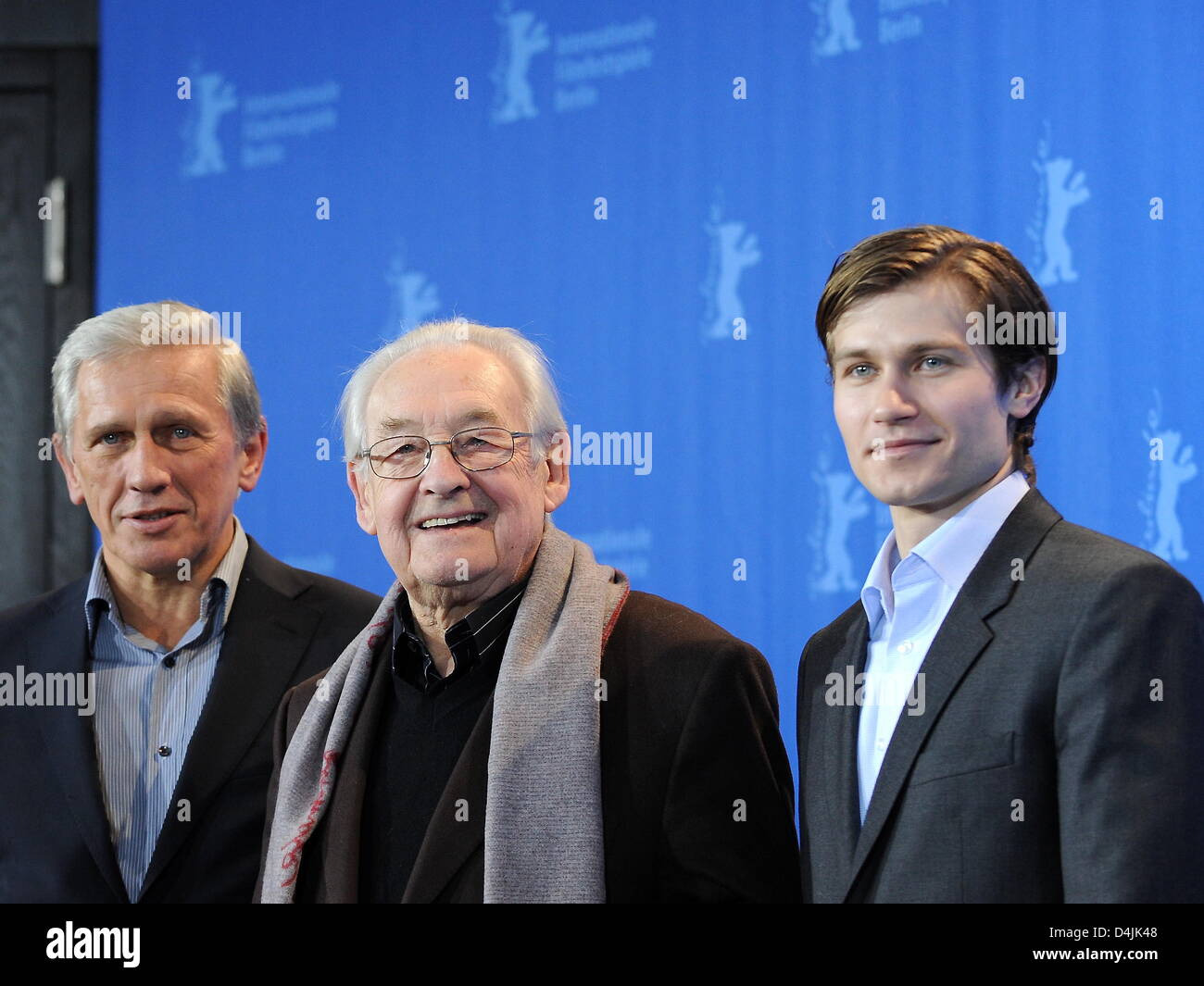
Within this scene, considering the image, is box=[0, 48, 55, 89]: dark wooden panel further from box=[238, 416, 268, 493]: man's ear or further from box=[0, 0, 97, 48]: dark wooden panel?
box=[238, 416, 268, 493]: man's ear

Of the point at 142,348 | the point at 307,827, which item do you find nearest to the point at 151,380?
the point at 142,348

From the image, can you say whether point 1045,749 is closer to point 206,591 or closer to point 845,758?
point 845,758

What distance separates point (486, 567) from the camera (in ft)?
7.08

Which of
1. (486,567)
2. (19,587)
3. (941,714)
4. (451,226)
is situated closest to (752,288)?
(451,226)

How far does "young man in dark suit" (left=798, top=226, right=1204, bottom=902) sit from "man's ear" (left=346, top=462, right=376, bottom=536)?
79cm

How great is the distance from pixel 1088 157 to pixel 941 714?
6.01ft

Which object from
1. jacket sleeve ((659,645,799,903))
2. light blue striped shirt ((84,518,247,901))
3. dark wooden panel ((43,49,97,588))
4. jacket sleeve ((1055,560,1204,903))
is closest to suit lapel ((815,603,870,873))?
jacket sleeve ((659,645,799,903))

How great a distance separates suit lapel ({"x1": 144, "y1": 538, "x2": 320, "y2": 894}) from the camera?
93.2 inches

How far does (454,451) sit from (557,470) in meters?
0.24

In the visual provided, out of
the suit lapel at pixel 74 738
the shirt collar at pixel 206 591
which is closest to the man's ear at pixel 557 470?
the shirt collar at pixel 206 591

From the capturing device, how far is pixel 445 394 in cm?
219

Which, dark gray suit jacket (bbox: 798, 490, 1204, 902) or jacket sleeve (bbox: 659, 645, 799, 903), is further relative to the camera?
jacket sleeve (bbox: 659, 645, 799, 903)

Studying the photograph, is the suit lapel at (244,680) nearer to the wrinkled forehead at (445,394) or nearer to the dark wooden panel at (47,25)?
the wrinkled forehead at (445,394)

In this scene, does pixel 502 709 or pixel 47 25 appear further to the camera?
pixel 47 25
